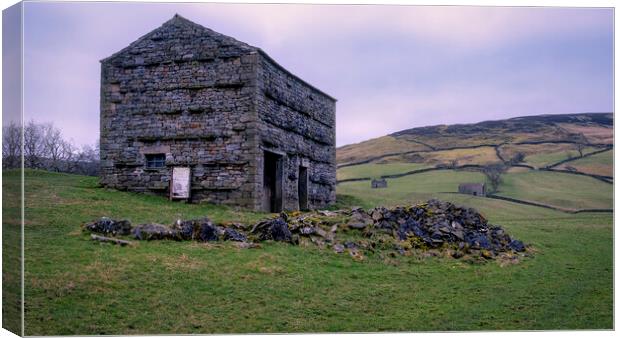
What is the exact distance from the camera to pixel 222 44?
22359 millimetres

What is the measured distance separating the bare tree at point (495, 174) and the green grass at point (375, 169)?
336 inches

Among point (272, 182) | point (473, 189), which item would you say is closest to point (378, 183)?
point (473, 189)

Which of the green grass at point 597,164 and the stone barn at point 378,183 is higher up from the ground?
the green grass at point 597,164

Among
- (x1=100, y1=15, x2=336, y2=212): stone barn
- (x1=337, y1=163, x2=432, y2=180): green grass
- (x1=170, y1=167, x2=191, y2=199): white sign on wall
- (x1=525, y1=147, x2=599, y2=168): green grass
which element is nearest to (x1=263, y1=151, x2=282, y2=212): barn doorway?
(x1=100, y1=15, x2=336, y2=212): stone barn

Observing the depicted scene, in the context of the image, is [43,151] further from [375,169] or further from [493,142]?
[375,169]

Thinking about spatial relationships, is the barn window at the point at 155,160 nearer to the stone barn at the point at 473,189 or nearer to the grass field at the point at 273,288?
the grass field at the point at 273,288

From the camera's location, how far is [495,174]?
120 feet

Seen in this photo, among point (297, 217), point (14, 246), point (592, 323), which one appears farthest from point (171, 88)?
point (592, 323)

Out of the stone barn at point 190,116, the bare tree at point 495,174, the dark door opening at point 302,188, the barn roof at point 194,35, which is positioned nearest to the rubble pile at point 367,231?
the stone barn at point 190,116

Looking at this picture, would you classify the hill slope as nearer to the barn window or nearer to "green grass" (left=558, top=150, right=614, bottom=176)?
A: "green grass" (left=558, top=150, right=614, bottom=176)

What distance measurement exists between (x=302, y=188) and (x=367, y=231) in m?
9.33

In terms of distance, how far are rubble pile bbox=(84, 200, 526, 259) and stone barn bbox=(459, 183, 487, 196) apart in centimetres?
1765

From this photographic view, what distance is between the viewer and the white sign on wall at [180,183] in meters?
22.0

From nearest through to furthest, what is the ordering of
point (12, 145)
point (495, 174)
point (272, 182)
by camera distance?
point (12, 145), point (272, 182), point (495, 174)
